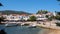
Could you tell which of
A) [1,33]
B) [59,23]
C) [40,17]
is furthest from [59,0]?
[40,17]

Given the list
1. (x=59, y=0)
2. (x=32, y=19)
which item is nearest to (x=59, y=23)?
(x=59, y=0)

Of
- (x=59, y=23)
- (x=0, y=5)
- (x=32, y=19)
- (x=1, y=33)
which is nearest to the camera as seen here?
(x=0, y=5)

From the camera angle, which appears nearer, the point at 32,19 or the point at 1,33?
the point at 1,33

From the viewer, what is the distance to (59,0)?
1573 cm

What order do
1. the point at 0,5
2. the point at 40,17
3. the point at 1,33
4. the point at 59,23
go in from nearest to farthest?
the point at 0,5 → the point at 1,33 → the point at 59,23 → the point at 40,17

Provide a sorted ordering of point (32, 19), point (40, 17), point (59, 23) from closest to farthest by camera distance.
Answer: point (59, 23), point (32, 19), point (40, 17)

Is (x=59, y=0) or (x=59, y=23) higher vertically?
(x=59, y=0)

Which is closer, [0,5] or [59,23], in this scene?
[0,5]

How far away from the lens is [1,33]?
42.0ft

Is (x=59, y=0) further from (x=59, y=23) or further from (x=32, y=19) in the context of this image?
(x=32, y=19)

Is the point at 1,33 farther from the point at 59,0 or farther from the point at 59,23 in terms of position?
the point at 59,23

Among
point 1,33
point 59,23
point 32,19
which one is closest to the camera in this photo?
point 1,33

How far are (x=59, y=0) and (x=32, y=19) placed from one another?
57247 millimetres

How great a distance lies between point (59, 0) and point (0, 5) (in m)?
5.95
